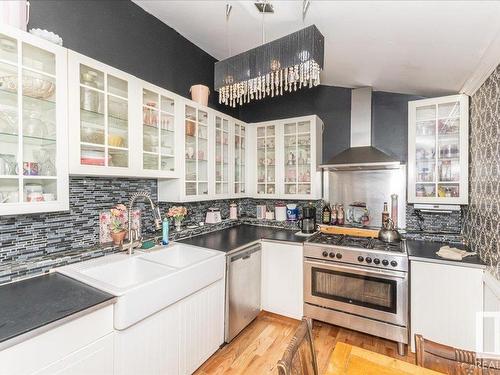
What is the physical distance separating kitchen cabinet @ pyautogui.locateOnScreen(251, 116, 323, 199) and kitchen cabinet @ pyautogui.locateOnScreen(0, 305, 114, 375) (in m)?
2.25

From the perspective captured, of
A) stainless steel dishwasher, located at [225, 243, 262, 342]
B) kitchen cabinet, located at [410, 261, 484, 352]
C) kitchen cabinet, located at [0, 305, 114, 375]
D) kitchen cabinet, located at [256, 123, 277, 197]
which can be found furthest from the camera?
kitchen cabinet, located at [256, 123, 277, 197]

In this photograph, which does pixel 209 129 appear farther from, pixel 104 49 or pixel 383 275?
pixel 383 275

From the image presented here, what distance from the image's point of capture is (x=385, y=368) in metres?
0.95

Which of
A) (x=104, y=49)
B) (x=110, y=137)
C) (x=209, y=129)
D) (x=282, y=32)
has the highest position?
(x=282, y=32)

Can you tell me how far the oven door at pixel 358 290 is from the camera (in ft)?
6.85

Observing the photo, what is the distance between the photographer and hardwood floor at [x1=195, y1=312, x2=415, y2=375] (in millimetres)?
1918

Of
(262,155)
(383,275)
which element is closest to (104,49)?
(262,155)

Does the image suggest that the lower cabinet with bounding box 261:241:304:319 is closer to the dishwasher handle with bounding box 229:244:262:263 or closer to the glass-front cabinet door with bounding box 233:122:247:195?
the dishwasher handle with bounding box 229:244:262:263

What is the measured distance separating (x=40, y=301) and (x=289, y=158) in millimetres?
2577

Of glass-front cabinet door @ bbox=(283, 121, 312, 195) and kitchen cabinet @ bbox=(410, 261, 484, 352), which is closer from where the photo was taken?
kitchen cabinet @ bbox=(410, 261, 484, 352)

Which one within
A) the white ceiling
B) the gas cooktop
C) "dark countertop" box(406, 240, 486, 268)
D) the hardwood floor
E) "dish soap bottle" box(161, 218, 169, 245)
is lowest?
the hardwood floor

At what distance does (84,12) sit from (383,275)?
3.08m

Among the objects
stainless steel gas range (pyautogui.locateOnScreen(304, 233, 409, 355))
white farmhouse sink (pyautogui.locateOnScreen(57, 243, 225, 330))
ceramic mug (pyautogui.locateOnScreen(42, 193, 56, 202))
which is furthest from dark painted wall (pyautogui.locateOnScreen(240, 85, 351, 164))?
ceramic mug (pyautogui.locateOnScreen(42, 193, 56, 202))

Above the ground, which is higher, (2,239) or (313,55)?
(313,55)
